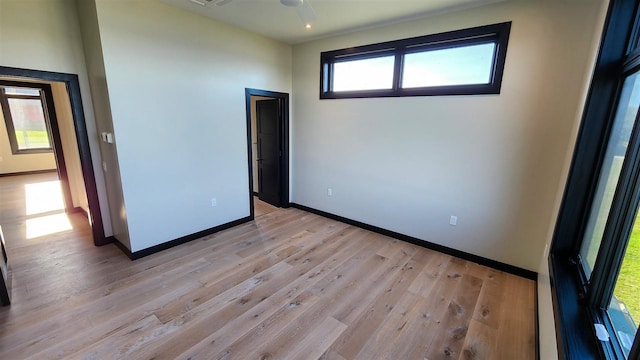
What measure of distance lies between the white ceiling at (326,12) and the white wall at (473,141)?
0.17 meters

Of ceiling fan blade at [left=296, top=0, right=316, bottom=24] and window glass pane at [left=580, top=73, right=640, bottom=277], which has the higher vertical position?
ceiling fan blade at [left=296, top=0, right=316, bottom=24]

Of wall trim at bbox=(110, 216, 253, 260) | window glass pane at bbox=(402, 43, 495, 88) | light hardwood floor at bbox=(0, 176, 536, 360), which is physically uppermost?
window glass pane at bbox=(402, 43, 495, 88)

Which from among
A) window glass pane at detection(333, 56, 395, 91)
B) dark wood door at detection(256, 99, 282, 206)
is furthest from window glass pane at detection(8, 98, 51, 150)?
window glass pane at detection(333, 56, 395, 91)

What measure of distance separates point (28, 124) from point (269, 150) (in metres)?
7.33

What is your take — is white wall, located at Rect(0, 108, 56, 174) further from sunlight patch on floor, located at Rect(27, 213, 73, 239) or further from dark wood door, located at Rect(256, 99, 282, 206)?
dark wood door, located at Rect(256, 99, 282, 206)

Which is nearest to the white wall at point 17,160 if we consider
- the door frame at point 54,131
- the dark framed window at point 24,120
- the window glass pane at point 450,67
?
the dark framed window at point 24,120

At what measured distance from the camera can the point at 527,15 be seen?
239cm

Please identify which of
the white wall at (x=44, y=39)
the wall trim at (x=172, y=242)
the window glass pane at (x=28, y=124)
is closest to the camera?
the white wall at (x=44, y=39)

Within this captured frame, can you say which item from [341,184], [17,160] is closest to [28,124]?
[17,160]

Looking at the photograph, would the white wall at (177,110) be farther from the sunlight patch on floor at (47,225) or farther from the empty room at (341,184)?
the sunlight patch on floor at (47,225)

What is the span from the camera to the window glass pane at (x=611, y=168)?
1.42 m

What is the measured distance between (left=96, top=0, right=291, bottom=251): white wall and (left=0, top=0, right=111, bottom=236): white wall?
23.4 inches

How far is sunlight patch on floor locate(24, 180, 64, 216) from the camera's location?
A: 4.43 metres

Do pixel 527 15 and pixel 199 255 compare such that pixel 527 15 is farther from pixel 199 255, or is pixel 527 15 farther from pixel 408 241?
pixel 199 255
